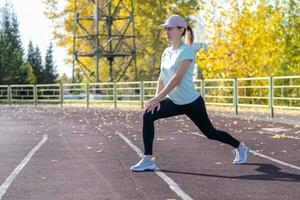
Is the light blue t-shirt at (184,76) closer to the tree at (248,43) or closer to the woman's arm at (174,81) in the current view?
the woman's arm at (174,81)

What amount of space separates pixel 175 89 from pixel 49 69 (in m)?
73.7

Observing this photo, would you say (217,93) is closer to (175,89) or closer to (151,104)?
(175,89)

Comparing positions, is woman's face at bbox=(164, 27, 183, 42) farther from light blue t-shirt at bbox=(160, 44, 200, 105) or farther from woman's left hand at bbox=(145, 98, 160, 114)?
woman's left hand at bbox=(145, 98, 160, 114)

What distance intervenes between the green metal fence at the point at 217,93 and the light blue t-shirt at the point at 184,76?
36.6 ft

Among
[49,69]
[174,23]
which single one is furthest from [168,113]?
[49,69]

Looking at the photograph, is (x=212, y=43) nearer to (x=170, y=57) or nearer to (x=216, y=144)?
(x=216, y=144)

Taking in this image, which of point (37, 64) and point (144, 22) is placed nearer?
point (144, 22)

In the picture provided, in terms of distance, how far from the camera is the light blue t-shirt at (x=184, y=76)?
26.6 ft

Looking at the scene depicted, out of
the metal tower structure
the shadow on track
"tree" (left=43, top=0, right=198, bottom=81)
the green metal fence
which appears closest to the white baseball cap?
the shadow on track

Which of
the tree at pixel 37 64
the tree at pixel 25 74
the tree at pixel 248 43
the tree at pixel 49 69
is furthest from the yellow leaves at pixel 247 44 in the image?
the tree at pixel 49 69

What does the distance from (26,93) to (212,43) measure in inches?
770

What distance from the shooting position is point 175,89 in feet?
27.0

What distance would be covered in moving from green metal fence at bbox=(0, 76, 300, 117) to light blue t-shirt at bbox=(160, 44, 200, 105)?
11.2 meters

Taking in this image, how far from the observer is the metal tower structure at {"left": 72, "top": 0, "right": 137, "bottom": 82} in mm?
39434
